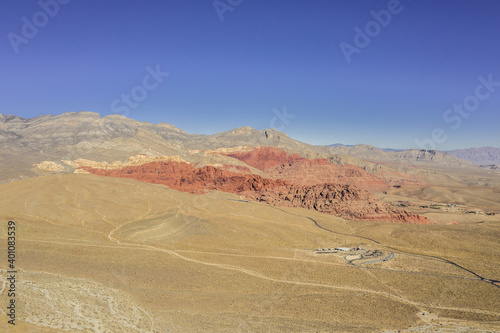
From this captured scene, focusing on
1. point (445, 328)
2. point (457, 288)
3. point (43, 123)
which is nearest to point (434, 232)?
point (457, 288)

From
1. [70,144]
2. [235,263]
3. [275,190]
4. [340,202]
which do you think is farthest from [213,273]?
[70,144]

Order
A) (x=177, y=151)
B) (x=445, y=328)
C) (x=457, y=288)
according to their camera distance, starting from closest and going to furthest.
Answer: (x=445, y=328), (x=457, y=288), (x=177, y=151)

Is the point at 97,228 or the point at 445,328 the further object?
the point at 97,228

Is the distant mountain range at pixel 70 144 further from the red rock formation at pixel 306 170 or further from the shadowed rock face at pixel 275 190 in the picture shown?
the shadowed rock face at pixel 275 190

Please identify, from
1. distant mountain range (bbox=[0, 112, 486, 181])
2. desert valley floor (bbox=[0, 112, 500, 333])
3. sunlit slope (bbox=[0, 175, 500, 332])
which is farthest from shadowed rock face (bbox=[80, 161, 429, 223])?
distant mountain range (bbox=[0, 112, 486, 181])

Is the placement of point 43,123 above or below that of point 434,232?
above

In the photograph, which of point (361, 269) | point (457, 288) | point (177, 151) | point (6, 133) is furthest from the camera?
point (177, 151)

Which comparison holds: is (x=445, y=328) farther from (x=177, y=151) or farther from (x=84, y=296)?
(x=177, y=151)
